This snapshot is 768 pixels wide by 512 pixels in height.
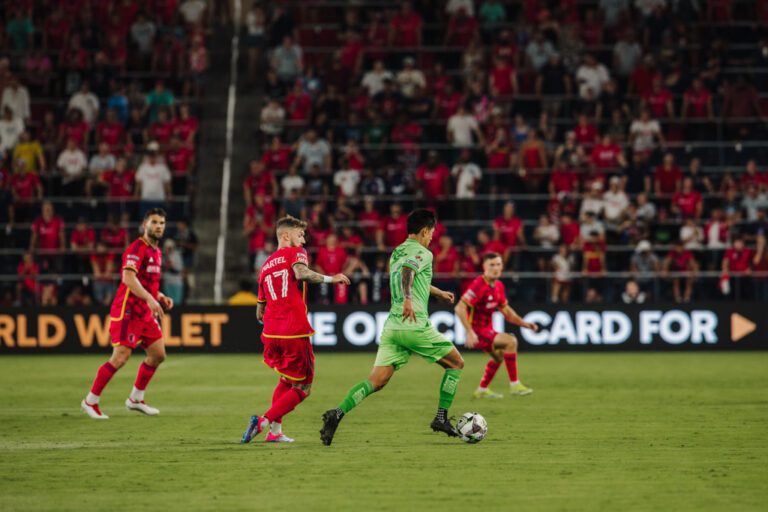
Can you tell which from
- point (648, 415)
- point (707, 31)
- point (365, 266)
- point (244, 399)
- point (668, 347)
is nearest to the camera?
point (648, 415)

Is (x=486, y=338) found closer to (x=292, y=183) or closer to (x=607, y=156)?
(x=292, y=183)

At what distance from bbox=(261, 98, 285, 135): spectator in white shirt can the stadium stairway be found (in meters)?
0.47

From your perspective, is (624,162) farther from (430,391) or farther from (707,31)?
(430,391)

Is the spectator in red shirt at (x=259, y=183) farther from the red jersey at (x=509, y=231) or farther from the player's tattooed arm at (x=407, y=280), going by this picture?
the player's tattooed arm at (x=407, y=280)

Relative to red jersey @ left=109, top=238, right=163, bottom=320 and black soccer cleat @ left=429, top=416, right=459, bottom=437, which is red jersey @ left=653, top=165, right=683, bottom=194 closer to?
red jersey @ left=109, top=238, right=163, bottom=320

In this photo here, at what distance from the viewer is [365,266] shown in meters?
22.7

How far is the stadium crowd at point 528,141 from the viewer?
73.6 feet

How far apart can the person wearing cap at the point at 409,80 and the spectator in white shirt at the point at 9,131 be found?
9.16m

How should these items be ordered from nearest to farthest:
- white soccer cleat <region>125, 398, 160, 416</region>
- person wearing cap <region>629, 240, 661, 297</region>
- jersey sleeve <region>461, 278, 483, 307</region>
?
white soccer cleat <region>125, 398, 160, 416</region>, jersey sleeve <region>461, 278, 483, 307</region>, person wearing cap <region>629, 240, 661, 297</region>

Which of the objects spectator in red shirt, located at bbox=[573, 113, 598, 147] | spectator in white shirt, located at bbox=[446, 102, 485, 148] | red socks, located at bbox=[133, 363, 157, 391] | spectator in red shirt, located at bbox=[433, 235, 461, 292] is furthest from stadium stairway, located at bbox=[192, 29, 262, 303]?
red socks, located at bbox=[133, 363, 157, 391]

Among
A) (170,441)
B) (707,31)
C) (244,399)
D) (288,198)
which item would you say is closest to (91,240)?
(288,198)

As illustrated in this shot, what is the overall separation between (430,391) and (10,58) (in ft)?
63.5

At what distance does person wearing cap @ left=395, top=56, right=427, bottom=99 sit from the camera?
26.2 m

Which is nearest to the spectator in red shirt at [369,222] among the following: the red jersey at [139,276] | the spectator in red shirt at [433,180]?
the spectator in red shirt at [433,180]
